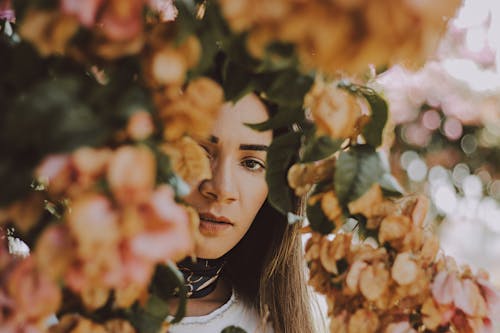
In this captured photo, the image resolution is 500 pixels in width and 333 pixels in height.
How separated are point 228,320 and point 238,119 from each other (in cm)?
36

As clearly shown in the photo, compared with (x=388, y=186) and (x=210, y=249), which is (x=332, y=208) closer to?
(x=388, y=186)

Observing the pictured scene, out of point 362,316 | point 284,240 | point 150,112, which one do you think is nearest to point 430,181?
point 284,240

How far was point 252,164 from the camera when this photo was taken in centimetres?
88

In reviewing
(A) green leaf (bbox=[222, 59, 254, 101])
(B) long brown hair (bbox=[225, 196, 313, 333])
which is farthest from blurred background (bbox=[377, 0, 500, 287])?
(A) green leaf (bbox=[222, 59, 254, 101])

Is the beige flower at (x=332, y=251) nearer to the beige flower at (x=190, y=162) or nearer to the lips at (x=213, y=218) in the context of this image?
the beige flower at (x=190, y=162)

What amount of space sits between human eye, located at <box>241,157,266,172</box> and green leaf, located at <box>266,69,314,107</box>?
356 mm

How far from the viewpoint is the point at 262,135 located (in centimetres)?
86

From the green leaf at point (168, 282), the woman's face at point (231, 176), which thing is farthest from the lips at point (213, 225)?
the green leaf at point (168, 282)

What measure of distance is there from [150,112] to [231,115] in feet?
1.35

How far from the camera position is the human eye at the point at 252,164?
0.87m

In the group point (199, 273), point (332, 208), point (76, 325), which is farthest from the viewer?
point (199, 273)

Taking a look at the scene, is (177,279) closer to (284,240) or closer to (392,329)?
(392,329)

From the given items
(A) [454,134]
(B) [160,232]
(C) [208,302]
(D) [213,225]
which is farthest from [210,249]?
(A) [454,134]

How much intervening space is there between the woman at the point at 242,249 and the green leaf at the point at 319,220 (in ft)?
0.60
